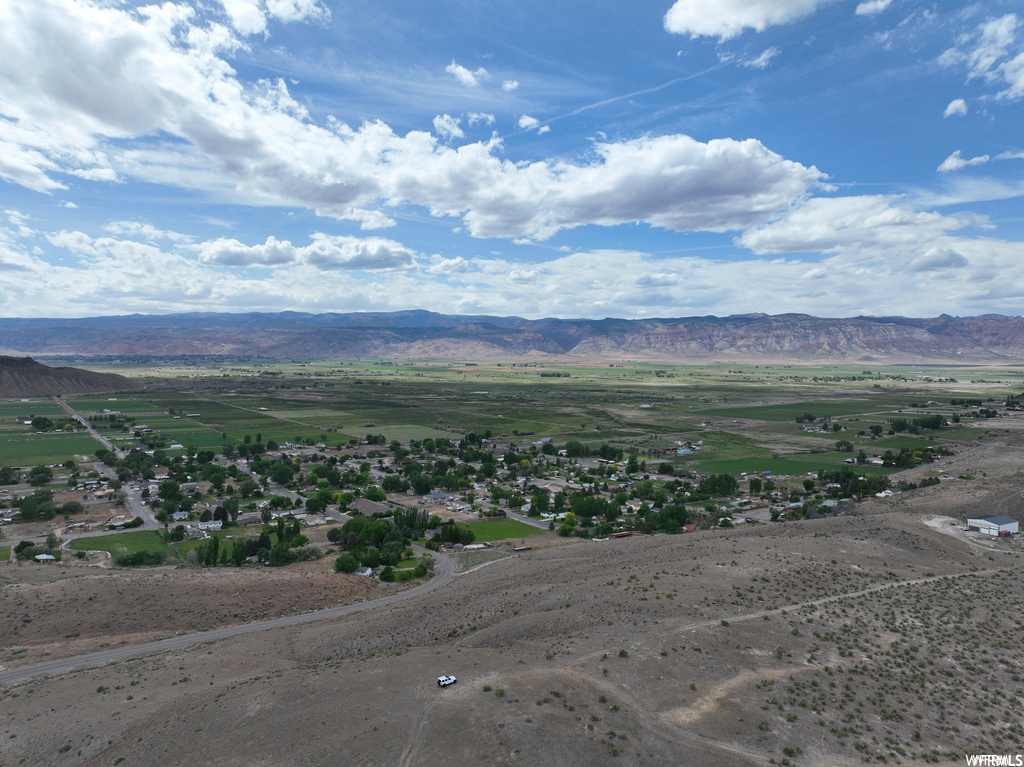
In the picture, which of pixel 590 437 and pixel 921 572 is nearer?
pixel 921 572

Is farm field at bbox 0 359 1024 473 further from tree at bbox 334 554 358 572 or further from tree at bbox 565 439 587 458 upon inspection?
tree at bbox 334 554 358 572

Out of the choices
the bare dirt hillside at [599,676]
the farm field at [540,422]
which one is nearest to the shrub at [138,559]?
the bare dirt hillside at [599,676]

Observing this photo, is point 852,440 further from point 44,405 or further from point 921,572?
point 44,405

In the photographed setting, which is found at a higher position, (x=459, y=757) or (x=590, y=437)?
(x=459, y=757)

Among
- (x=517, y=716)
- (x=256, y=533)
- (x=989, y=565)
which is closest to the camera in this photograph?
(x=517, y=716)

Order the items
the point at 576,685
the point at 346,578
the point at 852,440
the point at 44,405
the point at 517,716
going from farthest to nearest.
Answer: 1. the point at 44,405
2. the point at 852,440
3. the point at 346,578
4. the point at 576,685
5. the point at 517,716

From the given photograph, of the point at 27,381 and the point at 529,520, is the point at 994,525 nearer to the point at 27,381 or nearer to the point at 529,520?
the point at 529,520

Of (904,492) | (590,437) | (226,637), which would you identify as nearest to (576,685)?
(226,637)
